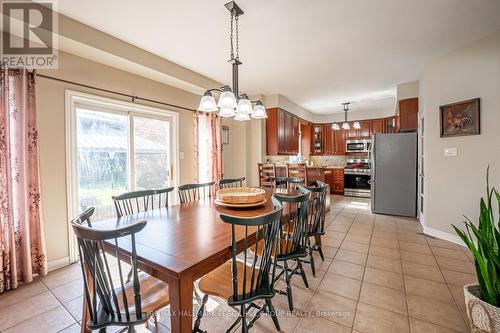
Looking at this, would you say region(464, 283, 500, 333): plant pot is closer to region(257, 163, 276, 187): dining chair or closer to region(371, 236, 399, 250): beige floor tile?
region(371, 236, 399, 250): beige floor tile

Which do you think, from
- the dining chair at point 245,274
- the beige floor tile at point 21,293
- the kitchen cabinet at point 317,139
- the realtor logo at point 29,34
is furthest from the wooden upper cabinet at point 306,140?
the beige floor tile at point 21,293

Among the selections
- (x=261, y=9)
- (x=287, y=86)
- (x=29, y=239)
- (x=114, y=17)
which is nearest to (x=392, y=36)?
(x=261, y=9)

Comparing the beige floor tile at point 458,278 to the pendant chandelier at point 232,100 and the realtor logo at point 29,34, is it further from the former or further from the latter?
the realtor logo at point 29,34

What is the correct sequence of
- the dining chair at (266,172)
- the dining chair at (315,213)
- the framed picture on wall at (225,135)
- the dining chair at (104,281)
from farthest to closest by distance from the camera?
the framed picture on wall at (225,135), the dining chair at (266,172), the dining chair at (315,213), the dining chair at (104,281)

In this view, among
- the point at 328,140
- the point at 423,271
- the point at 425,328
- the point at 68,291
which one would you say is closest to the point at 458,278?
the point at 423,271

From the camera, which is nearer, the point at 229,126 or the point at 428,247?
the point at 428,247

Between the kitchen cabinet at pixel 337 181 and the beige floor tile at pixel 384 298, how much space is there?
15.8ft

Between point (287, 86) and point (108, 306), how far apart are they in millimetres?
4331

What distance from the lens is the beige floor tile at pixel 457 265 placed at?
7.72ft

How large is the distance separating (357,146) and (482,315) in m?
5.87

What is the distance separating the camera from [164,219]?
5.91 ft

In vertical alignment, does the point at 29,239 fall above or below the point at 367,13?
below

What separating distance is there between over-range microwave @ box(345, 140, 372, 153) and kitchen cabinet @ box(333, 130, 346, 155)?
13 cm

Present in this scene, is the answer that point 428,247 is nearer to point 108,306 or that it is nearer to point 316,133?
point 108,306
